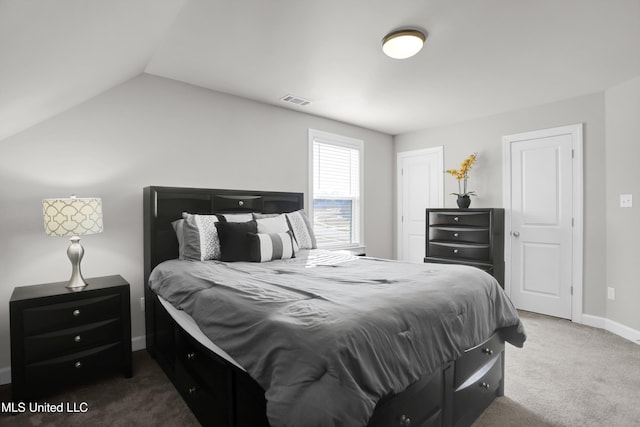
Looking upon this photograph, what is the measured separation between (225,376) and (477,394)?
54.6 inches

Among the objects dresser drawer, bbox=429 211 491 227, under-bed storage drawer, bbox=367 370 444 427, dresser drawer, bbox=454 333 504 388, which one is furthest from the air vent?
under-bed storage drawer, bbox=367 370 444 427

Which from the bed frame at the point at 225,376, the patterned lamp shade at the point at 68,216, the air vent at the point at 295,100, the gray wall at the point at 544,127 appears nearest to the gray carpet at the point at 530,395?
the bed frame at the point at 225,376

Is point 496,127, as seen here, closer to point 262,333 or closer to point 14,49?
point 262,333

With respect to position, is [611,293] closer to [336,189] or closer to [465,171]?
[465,171]

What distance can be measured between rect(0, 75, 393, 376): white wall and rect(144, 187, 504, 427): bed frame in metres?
0.22

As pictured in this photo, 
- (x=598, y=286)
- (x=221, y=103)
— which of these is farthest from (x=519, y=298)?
(x=221, y=103)

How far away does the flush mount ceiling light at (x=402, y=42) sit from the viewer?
218cm

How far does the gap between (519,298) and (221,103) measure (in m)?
4.11

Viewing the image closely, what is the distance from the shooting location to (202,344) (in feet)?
5.24

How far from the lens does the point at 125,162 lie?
275 centimetres

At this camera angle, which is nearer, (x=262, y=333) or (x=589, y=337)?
(x=262, y=333)

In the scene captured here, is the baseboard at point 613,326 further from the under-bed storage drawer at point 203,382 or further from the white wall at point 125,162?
the under-bed storage drawer at point 203,382

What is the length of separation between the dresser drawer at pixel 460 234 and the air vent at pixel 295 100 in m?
2.30

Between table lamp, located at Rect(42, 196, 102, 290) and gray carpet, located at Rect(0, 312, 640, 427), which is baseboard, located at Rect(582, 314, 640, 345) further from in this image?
table lamp, located at Rect(42, 196, 102, 290)
